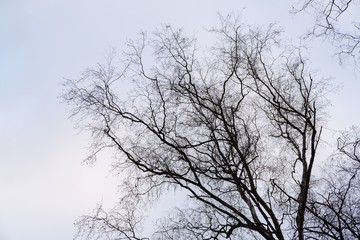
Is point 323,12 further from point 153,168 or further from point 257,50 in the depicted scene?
point 153,168

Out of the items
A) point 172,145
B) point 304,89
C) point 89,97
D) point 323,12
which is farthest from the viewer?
point 304,89

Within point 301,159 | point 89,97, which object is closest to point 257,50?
point 301,159

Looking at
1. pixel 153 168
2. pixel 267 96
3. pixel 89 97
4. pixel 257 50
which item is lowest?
pixel 153 168

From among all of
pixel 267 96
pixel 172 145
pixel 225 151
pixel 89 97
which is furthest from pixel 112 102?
pixel 267 96

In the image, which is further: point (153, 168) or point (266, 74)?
point (266, 74)

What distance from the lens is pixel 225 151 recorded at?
29.9ft

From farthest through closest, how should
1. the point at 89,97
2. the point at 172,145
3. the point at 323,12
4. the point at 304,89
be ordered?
the point at 304,89, the point at 89,97, the point at 172,145, the point at 323,12

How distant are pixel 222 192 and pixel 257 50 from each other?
373 centimetres

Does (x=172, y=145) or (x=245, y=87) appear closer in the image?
(x=172, y=145)

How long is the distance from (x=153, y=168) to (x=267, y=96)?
3.44 metres

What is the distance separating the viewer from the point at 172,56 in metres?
9.29

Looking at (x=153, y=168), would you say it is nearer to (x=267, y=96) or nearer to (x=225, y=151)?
(x=225, y=151)

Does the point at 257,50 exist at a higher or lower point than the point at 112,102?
higher

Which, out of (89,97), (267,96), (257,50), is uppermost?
(257,50)
